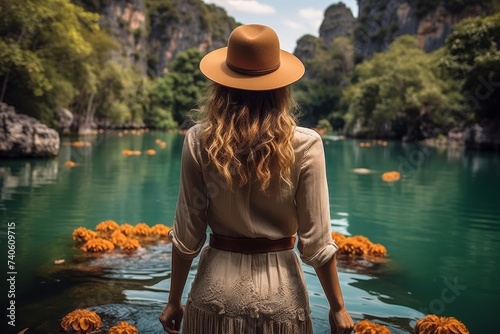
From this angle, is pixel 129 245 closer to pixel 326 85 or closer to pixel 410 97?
pixel 410 97

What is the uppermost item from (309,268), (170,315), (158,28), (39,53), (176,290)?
(158,28)

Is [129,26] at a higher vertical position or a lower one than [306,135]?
higher

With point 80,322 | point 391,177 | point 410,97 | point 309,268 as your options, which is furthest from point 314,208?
point 410,97

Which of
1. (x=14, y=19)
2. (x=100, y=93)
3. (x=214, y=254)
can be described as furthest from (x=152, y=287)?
(x=100, y=93)

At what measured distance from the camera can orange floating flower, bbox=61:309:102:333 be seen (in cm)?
385

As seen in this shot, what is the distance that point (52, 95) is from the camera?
992 inches

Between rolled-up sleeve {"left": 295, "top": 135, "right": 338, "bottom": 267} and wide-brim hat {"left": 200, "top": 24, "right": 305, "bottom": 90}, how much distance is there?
27cm

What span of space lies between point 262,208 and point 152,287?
3572mm

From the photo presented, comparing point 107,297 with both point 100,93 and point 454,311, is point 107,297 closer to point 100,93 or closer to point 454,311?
point 454,311

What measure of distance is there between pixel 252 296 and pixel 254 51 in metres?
0.92

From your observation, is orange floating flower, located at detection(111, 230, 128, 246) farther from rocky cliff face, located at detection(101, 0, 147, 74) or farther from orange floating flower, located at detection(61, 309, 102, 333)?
rocky cliff face, located at detection(101, 0, 147, 74)

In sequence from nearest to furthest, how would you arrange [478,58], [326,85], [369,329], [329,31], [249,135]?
1. [249,135]
2. [369,329]
3. [478,58]
4. [326,85]
5. [329,31]

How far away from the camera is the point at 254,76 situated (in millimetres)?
1960

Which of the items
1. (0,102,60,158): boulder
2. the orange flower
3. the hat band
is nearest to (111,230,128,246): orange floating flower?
→ the orange flower
